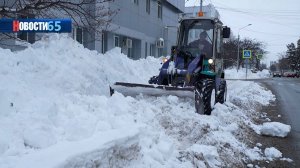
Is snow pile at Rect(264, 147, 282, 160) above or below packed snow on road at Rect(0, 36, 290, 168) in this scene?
below

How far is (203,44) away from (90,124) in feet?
22.6

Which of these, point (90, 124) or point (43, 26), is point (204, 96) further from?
point (90, 124)

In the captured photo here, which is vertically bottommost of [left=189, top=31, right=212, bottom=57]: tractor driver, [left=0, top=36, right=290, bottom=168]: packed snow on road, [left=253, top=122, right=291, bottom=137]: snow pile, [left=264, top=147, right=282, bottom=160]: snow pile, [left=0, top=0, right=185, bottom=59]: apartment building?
[left=264, top=147, right=282, bottom=160]: snow pile

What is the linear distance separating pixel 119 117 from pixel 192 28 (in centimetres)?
631

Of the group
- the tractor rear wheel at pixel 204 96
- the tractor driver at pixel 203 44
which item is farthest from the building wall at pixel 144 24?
the tractor rear wheel at pixel 204 96

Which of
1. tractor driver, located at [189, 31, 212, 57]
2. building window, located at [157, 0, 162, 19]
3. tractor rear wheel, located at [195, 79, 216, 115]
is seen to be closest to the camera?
tractor rear wheel, located at [195, 79, 216, 115]

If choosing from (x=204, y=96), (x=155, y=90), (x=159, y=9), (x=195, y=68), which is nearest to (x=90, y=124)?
(x=155, y=90)

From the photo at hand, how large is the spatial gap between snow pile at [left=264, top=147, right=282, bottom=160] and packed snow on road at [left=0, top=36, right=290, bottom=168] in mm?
37

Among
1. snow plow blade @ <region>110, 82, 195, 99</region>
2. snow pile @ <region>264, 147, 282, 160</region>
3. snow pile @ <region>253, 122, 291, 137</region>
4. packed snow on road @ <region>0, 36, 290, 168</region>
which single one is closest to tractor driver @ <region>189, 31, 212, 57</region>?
packed snow on road @ <region>0, 36, 290, 168</region>

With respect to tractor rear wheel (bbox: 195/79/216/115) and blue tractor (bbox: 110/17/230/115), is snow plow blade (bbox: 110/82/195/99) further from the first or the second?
tractor rear wheel (bbox: 195/79/216/115)

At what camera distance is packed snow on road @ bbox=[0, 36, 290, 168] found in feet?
15.2

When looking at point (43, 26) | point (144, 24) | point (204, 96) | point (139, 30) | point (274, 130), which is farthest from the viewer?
point (144, 24)

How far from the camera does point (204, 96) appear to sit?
397 inches

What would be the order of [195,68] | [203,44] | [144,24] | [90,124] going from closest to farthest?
[90,124] → [195,68] → [203,44] → [144,24]
